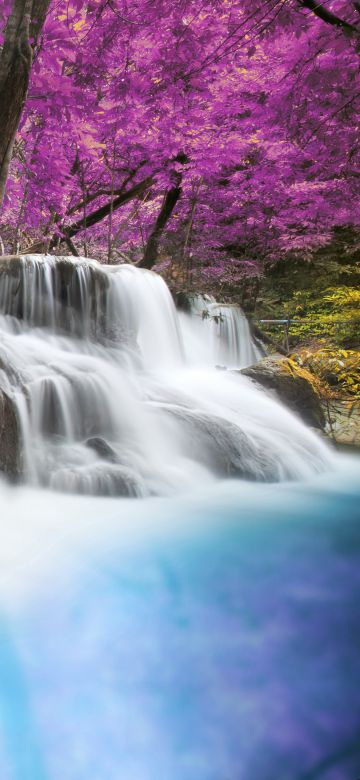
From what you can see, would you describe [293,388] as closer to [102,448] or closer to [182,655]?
[102,448]

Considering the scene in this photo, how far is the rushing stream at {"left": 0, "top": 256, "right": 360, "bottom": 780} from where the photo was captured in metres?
1.67

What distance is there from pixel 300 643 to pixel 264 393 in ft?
18.1

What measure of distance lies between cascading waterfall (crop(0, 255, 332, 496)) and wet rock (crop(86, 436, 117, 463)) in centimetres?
1

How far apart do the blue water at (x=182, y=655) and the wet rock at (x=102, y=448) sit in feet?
4.04

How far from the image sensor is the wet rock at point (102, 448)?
16.0ft

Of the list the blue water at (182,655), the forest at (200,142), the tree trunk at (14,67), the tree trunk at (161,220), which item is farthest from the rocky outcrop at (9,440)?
the tree trunk at (161,220)

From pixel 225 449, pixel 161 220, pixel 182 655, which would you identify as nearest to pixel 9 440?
pixel 225 449

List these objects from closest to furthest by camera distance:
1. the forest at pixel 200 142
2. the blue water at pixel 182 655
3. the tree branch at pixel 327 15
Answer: the blue water at pixel 182 655 < the tree branch at pixel 327 15 < the forest at pixel 200 142

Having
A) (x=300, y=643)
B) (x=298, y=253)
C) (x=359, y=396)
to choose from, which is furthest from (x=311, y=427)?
(x=298, y=253)

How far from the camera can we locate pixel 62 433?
209 inches

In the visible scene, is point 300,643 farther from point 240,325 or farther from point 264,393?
point 240,325

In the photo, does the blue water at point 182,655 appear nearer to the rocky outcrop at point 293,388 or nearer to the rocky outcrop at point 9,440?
the rocky outcrop at point 9,440

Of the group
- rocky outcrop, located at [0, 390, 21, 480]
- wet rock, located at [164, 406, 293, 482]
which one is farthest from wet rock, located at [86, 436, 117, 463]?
wet rock, located at [164, 406, 293, 482]

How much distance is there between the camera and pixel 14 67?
3408 millimetres
